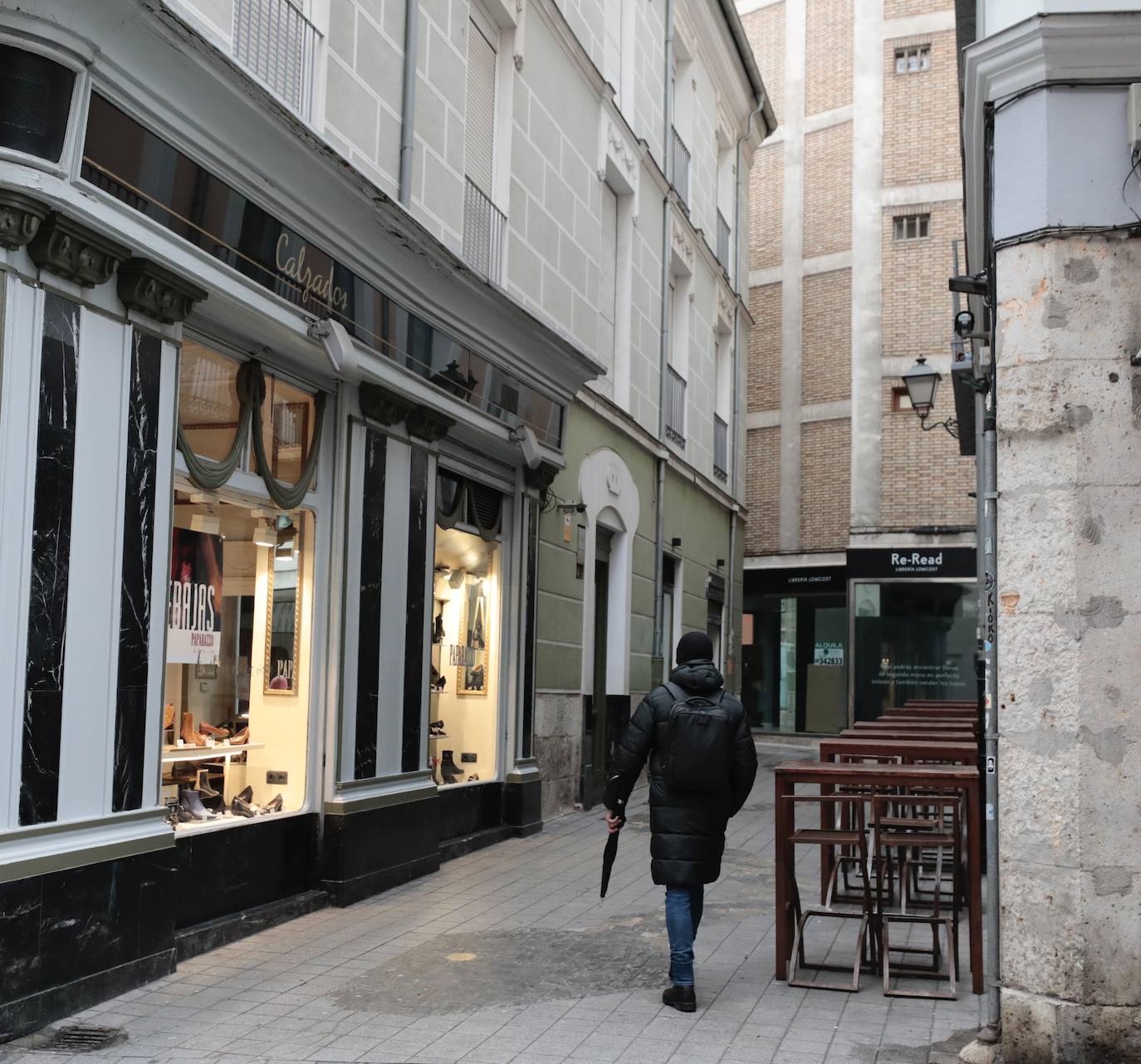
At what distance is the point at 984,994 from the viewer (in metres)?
6.37

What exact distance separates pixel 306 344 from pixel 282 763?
264 cm

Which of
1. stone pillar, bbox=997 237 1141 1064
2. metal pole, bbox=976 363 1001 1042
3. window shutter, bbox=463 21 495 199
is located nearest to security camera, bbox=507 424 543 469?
window shutter, bbox=463 21 495 199

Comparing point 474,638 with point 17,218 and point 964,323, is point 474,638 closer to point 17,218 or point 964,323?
point 964,323

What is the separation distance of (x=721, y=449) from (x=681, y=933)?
1514 cm

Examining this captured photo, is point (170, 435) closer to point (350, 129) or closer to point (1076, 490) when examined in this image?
point (350, 129)

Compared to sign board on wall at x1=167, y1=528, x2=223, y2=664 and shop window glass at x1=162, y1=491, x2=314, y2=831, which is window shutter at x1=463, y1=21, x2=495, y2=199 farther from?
sign board on wall at x1=167, y1=528, x2=223, y2=664

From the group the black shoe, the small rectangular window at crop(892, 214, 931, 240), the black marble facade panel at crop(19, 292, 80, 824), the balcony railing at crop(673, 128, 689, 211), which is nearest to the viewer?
the black marble facade panel at crop(19, 292, 80, 824)

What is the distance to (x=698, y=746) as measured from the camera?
6.14 meters

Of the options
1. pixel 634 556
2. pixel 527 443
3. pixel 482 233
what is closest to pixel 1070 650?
pixel 527 443

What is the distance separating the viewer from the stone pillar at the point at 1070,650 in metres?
5.04

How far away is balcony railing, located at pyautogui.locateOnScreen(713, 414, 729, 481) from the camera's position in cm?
2042

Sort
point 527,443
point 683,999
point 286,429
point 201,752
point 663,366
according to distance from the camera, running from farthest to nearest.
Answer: point 663,366 < point 527,443 < point 286,429 < point 201,752 < point 683,999

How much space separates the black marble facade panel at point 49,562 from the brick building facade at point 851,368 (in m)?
19.9

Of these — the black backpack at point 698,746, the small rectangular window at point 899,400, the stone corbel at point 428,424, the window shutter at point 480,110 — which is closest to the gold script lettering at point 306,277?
the stone corbel at point 428,424
